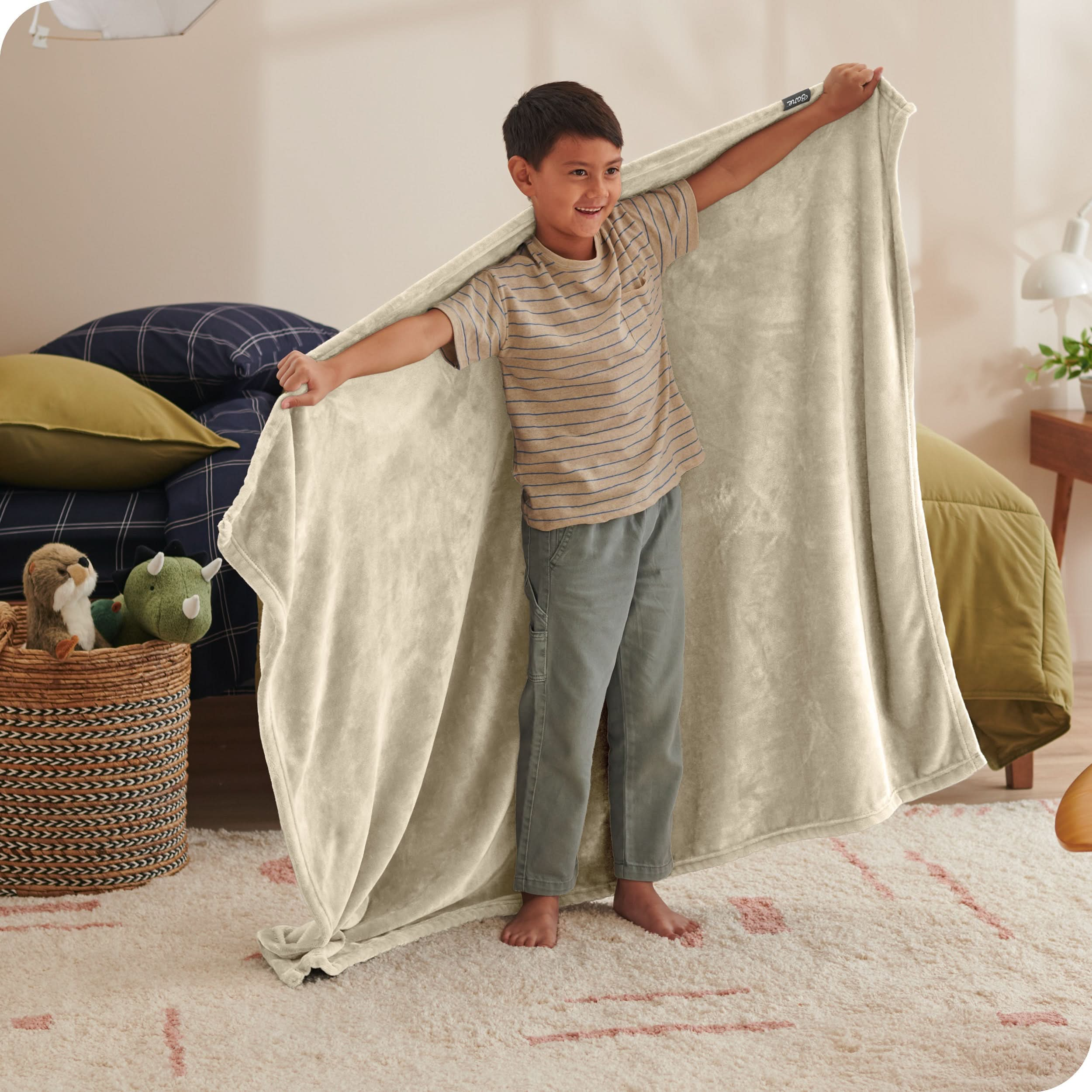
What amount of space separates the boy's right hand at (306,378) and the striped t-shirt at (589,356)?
20 centimetres

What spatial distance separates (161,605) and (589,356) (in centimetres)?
76

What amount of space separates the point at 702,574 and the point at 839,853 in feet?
1.91

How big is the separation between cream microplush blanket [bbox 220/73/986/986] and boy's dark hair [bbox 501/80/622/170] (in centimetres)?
8

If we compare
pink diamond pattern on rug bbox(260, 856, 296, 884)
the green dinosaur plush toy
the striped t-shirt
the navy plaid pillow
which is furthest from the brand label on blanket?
the navy plaid pillow

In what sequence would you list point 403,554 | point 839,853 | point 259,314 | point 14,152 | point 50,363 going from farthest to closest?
point 14,152, point 259,314, point 50,363, point 839,853, point 403,554

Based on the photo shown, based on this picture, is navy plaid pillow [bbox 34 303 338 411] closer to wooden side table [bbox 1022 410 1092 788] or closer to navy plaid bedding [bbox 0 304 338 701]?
navy plaid bedding [bbox 0 304 338 701]

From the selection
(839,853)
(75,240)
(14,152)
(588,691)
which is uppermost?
(14,152)

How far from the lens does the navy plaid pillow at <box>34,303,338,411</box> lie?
2.61m

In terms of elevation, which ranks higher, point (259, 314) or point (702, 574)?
point (259, 314)

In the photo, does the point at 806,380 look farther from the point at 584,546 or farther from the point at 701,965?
the point at 701,965

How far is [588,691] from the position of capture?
60.7 inches

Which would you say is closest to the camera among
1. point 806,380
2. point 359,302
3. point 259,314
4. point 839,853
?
point 806,380

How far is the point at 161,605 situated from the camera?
1740 millimetres

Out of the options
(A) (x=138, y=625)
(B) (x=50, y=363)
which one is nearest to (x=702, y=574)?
(A) (x=138, y=625)
